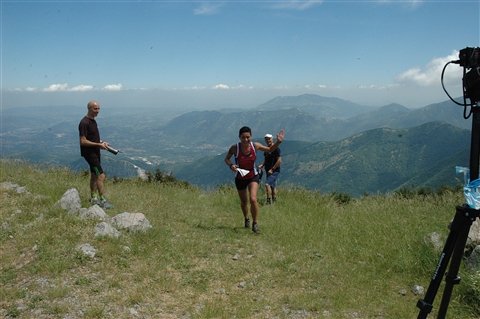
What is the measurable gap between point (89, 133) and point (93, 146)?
294 millimetres

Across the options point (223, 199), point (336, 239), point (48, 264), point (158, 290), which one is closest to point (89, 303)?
point (158, 290)

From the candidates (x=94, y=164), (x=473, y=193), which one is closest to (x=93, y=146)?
(x=94, y=164)

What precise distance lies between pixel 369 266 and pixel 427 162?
163417mm

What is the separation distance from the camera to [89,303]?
3.72 m

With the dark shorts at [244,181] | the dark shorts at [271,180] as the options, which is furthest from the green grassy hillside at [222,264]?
the dark shorts at [271,180]

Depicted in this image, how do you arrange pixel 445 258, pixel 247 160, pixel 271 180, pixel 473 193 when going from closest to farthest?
pixel 473 193, pixel 445 258, pixel 247 160, pixel 271 180

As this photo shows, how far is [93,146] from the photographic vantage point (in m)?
7.16

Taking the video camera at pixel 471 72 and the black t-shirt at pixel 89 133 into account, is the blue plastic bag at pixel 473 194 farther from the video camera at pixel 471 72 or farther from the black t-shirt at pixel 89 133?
the black t-shirt at pixel 89 133

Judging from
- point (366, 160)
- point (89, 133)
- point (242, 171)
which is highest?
point (89, 133)

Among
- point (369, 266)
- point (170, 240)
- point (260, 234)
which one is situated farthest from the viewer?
point (260, 234)

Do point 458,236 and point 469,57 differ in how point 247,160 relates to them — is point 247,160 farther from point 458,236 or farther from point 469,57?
point 469,57

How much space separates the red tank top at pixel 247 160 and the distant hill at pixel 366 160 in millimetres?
107845

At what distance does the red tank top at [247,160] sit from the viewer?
257 inches

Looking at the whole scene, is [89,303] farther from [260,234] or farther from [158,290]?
[260,234]
